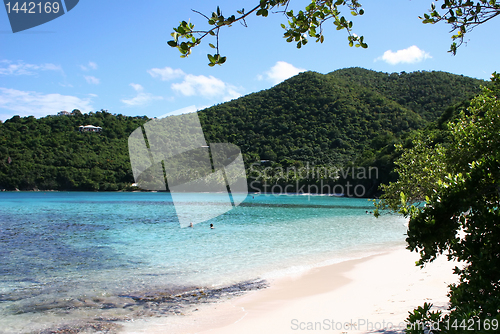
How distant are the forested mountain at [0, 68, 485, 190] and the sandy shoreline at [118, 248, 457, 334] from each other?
7032cm

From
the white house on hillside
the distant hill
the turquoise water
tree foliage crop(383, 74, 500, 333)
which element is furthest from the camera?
the white house on hillside

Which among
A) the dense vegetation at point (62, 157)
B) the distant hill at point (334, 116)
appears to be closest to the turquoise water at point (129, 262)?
the distant hill at point (334, 116)

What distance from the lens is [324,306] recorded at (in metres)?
6.67

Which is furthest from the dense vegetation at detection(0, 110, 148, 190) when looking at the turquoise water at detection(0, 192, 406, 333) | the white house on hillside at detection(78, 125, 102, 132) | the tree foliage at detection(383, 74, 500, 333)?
the tree foliage at detection(383, 74, 500, 333)

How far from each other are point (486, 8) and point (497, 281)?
9.24 feet

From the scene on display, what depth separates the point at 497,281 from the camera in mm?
3098

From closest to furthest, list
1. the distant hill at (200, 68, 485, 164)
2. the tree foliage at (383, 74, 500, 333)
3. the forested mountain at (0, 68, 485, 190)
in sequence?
1. the tree foliage at (383, 74, 500, 333)
2. the forested mountain at (0, 68, 485, 190)
3. the distant hill at (200, 68, 485, 164)

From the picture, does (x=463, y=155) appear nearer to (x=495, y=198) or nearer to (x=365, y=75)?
(x=495, y=198)

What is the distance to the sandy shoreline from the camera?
5590 mm

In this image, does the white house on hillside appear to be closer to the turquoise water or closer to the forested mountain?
the forested mountain

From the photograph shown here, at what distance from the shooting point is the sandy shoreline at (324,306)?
18.3 feet

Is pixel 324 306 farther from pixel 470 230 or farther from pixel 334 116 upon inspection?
pixel 334 116

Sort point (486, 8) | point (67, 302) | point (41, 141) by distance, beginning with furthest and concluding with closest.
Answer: point (41, 141) < point (67, 302) < point (486, 8)

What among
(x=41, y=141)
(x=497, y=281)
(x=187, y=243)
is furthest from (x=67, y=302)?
(x=41, y=141)
